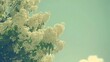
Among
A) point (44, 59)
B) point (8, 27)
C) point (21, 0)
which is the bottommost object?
point (44, 59)

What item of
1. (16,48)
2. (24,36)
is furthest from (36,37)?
(16,48)

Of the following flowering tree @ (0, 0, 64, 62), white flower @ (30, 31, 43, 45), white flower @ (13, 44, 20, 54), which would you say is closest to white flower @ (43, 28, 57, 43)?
flowering tree @ (0, 0, 64, 62)

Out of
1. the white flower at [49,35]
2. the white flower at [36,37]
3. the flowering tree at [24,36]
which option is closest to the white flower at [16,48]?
the flowering tree at [24,36]

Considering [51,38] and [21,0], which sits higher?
[21,0]

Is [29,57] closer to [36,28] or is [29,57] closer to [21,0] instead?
[36,28]

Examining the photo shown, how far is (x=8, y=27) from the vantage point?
13.6 m

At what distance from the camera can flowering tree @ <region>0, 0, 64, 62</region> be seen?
13.5m

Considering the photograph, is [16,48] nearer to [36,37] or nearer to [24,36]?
[24,36]

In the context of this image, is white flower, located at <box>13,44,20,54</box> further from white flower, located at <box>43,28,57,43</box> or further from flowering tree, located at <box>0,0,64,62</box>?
white flower, located at <box>43,28,57,43</box>

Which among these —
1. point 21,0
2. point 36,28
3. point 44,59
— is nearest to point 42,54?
point 44,59

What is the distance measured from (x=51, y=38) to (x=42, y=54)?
0.75 m

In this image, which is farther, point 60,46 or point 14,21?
point 60,46

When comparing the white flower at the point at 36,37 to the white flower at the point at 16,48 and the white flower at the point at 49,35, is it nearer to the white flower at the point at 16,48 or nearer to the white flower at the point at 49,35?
the white flower at the point at 49,35

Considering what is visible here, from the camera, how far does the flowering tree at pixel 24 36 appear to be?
13539 millimetres
